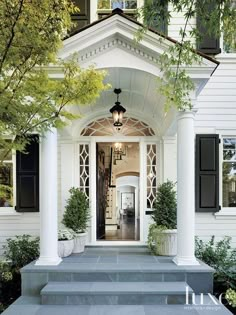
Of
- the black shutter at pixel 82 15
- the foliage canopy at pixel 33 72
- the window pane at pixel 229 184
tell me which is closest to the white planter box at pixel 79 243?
the foliage canopy at pixel 33 72

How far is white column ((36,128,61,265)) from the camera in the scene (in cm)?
440

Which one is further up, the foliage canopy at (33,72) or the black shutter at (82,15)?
the black shutter at (82,15)

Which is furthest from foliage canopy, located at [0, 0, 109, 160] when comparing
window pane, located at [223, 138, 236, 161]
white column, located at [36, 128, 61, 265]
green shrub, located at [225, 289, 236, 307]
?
window pane, located at [223, 138, 236, 161]

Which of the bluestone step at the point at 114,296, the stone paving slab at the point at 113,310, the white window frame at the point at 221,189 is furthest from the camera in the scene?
the white window frame at the point at 221,189

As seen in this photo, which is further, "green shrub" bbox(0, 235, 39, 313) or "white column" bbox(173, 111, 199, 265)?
"green shrub" bbox(0, 235, 39, 313)

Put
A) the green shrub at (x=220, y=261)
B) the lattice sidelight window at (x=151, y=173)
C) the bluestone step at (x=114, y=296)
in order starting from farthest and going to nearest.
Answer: the lattice sidelight window at (x=151, y=173) < the green shrub at (x=220, y=261) < the bluestone step at (x=114, y=296)

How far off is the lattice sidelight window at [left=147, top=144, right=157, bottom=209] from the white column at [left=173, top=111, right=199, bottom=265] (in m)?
1.88

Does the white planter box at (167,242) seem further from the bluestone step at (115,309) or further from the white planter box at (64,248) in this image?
the white planter box at (64,248)

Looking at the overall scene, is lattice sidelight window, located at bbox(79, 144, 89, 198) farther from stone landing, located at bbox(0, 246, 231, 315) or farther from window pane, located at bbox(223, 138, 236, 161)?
window pane, located at bbox(223, 138, 236, 161)

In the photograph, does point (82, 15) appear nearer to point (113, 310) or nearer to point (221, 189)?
point (221, 189)

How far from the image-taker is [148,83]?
4.92 meters

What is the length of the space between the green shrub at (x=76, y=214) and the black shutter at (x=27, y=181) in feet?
2.65

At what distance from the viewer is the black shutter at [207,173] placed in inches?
234

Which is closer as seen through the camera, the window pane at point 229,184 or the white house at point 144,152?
the white house at point 144,152
